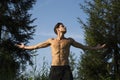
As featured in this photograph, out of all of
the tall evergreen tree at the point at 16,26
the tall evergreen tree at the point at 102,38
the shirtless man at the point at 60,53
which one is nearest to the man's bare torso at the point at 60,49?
the shirtless man at the point at 60,53

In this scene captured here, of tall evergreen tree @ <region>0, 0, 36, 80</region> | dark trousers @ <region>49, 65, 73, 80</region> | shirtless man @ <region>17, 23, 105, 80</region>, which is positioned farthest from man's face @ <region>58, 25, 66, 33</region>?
tall evergreen tree @ <region>0, 0, 36, 80</region>

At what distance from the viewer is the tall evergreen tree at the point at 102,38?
2661 centimetres

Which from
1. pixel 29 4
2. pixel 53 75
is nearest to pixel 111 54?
pixel 29 4

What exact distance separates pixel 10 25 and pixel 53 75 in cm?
2454

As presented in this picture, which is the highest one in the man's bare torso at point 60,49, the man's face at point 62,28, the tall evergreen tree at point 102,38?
the tall evergreen tree at point 102,38

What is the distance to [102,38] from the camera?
26.8 meters

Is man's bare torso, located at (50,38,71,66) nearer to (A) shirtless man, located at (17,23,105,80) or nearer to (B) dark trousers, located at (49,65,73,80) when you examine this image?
(A) shirtless man, located at (17,23,105,80)

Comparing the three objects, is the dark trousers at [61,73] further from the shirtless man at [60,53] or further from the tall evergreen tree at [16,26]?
the tall evergreen tree at [16,26]

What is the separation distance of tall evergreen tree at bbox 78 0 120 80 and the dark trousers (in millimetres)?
18254

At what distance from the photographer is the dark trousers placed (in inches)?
323

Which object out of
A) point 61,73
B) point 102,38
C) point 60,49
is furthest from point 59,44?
point 102,38

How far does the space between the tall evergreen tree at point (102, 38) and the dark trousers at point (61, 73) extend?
18.3 meters

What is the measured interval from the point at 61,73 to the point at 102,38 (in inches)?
739

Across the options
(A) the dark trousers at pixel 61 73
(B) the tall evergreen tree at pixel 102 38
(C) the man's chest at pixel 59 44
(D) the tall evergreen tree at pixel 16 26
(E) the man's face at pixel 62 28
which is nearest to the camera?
(A) the dark trousers at pixel 61 73
